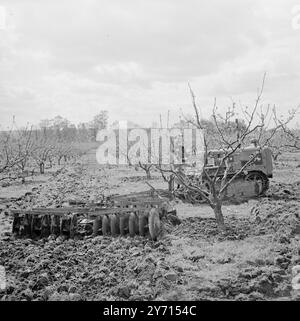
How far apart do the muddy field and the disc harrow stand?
34 centimetres

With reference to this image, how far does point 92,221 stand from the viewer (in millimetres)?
9383

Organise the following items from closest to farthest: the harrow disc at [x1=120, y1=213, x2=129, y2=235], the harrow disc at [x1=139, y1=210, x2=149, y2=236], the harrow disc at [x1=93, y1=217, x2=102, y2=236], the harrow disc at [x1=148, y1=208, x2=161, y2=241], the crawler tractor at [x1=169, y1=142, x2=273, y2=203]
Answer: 1. the harrow disc at [x1=148, y1=208, x2=161, y2=241]
2. the harrow disc at [x1=139, y1=210, x2=149, y2=236]
3. the harrow disc at [x1=120, y1=213, x2=129, y2=235]
4. the harrow disc at [x1=93, y1=217, x2=102, y2=236]
5. the crawler tractor at [x1=169, y1=142, x2=273, y2=203]

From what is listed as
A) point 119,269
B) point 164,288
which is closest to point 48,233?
point 119,269

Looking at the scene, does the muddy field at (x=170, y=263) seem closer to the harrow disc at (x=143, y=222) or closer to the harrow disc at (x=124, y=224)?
the harrow disc at (x=143, y=222)

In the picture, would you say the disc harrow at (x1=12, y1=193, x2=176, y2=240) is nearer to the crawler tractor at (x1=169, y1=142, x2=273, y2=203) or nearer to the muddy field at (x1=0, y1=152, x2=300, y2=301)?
the muddy field at (x1=0, y1=152, x2=300, y2=301)

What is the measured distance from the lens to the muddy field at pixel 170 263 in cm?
543

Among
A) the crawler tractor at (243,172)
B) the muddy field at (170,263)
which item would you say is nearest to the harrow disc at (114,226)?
the muddy field at (170,263)

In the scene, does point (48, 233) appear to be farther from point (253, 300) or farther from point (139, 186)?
point (139, 186)

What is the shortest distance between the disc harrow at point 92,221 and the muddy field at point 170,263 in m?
0.34

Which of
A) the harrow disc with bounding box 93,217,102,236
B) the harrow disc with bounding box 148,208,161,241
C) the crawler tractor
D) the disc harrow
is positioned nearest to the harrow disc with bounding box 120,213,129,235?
the disc harrow

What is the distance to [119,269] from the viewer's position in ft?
21.5

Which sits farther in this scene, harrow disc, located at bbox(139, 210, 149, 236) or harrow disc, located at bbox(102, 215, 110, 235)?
harrow disc, located at bbox(102, 215, 110, 235)

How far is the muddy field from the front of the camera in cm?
543

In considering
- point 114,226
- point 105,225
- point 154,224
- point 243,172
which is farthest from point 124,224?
point 243,172
